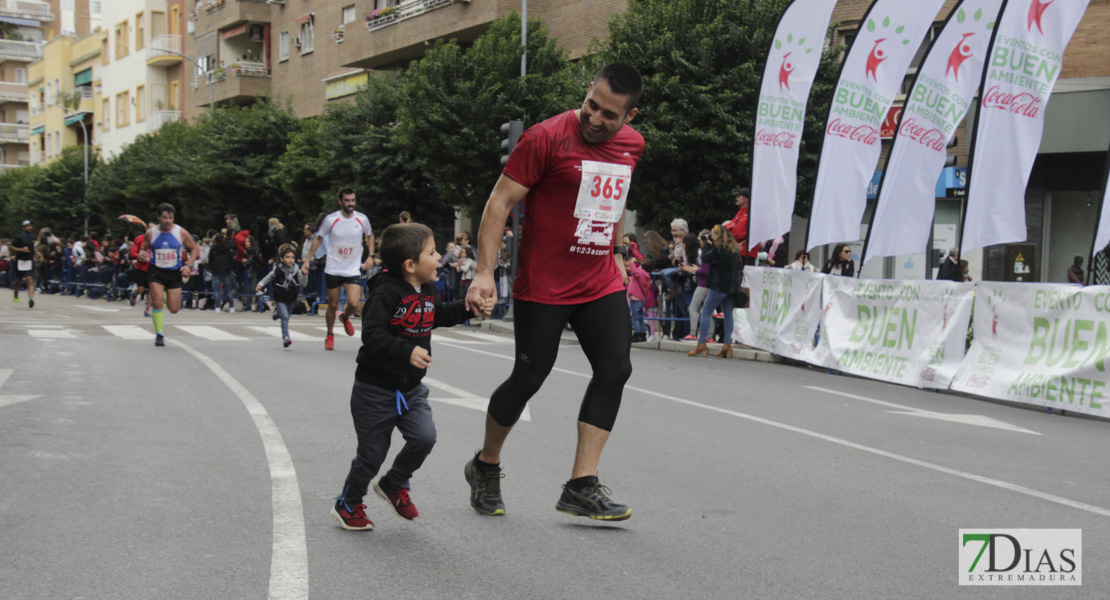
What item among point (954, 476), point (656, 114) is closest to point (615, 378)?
point (954, 476)

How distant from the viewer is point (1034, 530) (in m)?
5.29

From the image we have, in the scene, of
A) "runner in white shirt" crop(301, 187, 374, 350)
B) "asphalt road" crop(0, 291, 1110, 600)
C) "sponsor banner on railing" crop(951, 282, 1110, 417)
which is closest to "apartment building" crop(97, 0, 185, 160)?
"runner in white shirt" crop(301, 187, 374, 350)

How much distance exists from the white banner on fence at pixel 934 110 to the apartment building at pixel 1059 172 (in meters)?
9.44

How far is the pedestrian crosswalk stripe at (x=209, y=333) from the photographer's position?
16.5 meters

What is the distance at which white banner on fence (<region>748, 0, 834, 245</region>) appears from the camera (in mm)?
16344

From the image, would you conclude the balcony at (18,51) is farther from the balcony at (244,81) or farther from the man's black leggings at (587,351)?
the man's black leggings at (587,351)

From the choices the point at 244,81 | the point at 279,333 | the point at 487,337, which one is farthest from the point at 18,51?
the point at 487,337

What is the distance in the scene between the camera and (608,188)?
17.0 ft

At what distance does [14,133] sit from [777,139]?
3654 inches

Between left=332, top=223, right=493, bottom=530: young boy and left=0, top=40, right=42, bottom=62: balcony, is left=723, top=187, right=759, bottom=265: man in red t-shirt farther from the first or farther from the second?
left=0, top=40, right=42, bottom=62: balcony

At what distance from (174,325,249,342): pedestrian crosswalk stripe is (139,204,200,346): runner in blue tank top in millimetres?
1347

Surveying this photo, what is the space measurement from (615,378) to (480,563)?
1116 millimetres

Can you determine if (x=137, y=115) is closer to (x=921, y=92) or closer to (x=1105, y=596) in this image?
(x=921, y=92)

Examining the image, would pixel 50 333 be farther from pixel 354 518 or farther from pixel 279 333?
pixel 354 518
